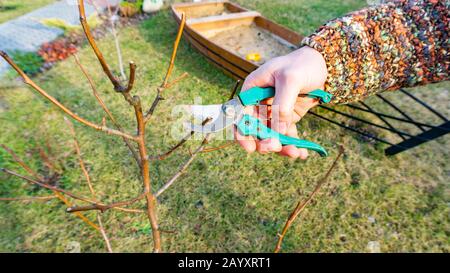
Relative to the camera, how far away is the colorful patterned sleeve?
7.20ft

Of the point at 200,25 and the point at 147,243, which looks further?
the point at 200,25

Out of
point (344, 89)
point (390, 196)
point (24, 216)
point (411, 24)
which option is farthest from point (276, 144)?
point (24, 216)

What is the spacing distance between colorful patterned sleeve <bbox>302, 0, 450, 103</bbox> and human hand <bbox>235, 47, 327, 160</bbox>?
0.28 feet

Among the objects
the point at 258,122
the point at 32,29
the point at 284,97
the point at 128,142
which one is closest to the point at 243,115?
the point at 258,122

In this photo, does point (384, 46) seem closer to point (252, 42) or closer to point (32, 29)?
point (252, 42)

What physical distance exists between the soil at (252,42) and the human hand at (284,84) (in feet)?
9.68

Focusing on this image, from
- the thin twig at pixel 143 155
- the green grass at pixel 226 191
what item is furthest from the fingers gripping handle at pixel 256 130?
the green grass at pixel 226 191

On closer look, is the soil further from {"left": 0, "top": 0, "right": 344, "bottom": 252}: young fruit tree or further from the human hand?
{"left": 0, "top": 0, "right": 344, "bottom": 252}: young fruit tree

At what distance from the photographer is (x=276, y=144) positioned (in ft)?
6.68

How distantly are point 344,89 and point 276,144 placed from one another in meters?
0.73

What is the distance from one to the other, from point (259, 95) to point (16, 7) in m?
6.99

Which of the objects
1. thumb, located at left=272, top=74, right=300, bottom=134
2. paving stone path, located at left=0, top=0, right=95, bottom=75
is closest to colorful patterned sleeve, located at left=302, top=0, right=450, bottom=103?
thumb, located at left=272, top=74, right=300, bottom=134

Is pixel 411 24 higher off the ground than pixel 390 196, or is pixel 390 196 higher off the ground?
pixel 411 24
